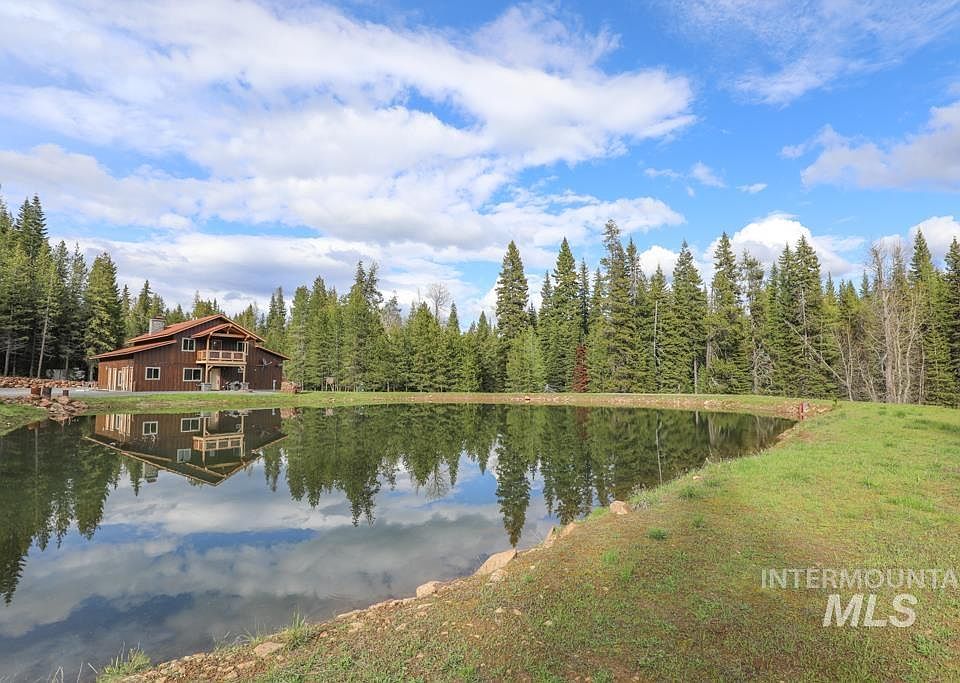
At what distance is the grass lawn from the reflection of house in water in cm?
1254

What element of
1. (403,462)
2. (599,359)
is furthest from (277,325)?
(403,462)

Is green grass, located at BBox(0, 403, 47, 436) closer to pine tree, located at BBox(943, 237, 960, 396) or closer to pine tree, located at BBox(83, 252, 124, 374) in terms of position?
pine tree, located at BBox(83, 252, 124, 374)

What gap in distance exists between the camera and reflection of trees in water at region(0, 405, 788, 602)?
11.5 metres

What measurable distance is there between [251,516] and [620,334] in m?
45.9

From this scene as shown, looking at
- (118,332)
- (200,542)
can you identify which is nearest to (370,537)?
(200,542)

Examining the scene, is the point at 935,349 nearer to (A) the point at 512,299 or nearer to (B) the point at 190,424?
(A) the point at 512,299

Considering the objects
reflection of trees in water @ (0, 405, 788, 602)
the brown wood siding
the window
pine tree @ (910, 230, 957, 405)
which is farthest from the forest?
the window

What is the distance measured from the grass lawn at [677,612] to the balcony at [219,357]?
4595 cm

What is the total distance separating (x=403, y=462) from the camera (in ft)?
60.2

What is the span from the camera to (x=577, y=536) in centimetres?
822

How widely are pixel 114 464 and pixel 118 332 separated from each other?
58.8 m

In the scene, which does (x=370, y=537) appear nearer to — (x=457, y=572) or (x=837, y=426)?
(x=457, y=572)

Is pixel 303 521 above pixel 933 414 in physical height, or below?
below

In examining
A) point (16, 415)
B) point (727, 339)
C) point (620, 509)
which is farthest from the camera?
point (727, 339)
